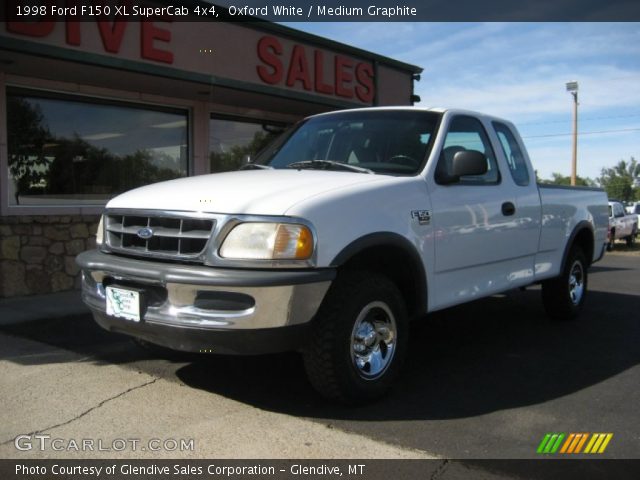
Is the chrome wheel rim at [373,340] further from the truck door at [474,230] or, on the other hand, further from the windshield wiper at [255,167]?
the windshield wiper at [255,167]

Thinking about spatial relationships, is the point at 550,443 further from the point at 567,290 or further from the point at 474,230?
the point at 567,290

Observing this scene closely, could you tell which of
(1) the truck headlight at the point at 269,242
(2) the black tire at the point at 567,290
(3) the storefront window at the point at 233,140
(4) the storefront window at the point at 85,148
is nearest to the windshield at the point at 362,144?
(1) the truck headlight at the point at 269,242

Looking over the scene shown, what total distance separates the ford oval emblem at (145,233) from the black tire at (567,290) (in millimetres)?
4230

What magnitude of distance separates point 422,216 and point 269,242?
4.12 ft

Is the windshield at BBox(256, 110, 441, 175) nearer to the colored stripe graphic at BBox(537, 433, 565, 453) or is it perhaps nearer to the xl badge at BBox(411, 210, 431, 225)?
the xl badge at BBox(411, 210, 431, 225)

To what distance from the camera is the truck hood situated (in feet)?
11.5

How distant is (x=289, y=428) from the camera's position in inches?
139

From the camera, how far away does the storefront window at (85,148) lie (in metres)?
8.02

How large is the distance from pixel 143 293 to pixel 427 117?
2557 mm

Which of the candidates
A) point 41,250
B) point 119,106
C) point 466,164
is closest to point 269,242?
point 466,164

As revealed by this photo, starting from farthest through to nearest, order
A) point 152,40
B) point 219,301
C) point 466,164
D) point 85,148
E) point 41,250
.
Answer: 1. point 85,148
2. point 152,40
3. point 41,250
4. point 466,164
5. point 219,301

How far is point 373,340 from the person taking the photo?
155 inches

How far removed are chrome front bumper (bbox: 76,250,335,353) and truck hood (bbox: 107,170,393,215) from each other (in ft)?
1.20

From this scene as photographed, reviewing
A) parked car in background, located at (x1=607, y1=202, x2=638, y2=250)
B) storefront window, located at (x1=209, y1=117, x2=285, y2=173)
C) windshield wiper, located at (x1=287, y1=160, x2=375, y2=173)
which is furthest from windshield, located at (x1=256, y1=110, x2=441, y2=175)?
parked car in background, located at (x1=607, y1=202, x2=638, y2=250)
